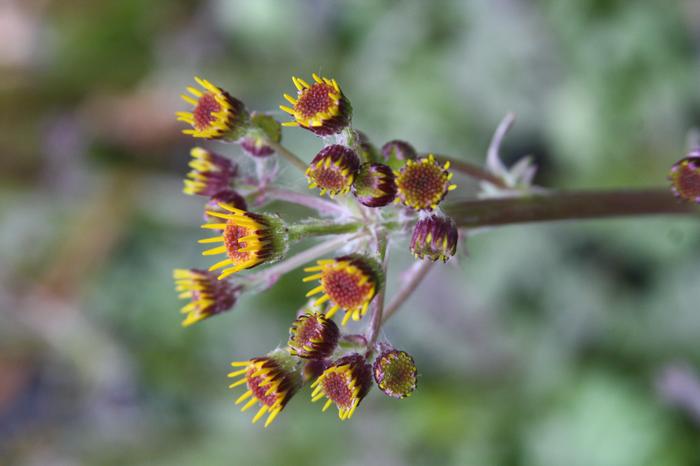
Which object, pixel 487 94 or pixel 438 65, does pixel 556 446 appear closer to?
pixel 487 94

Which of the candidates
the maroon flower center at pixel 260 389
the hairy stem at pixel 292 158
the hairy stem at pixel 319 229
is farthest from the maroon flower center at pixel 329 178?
the maroon flower center at pixel 260 389

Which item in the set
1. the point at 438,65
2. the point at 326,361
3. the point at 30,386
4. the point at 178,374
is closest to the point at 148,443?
the point at 178,374

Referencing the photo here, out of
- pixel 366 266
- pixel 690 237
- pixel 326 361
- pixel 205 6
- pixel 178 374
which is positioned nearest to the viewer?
pixel 366 266

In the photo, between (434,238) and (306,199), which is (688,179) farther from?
(306,199)

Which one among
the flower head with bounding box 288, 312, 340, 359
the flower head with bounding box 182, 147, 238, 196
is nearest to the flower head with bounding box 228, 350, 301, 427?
the flower head with bounding box 288, 312, 340, 359

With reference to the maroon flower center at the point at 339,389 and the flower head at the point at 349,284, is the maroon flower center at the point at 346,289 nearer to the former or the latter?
the flower head at the point at 349,284

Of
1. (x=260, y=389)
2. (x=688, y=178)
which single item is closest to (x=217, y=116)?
(x=260, y=389)

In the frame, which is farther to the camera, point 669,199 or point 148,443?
point 148,443

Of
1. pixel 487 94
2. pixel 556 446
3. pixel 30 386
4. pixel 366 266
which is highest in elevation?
pixel 487 94
